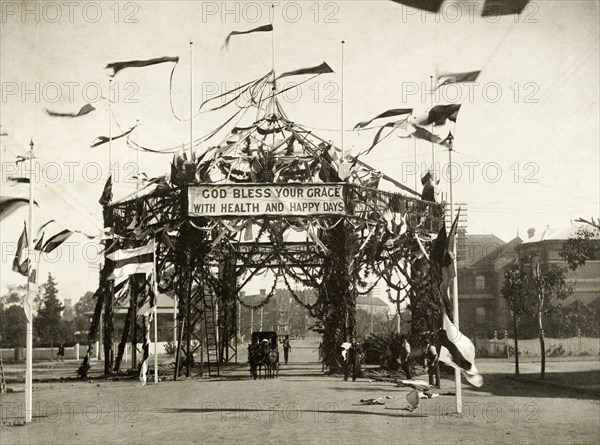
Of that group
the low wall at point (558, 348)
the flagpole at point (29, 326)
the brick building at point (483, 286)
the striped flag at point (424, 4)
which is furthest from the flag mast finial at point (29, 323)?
the brick building at point (483, 286)

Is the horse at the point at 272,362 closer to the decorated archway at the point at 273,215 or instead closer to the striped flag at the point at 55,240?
the decorated archway at the point at 273,215

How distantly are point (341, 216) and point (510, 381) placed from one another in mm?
9353

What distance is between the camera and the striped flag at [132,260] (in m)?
21.4

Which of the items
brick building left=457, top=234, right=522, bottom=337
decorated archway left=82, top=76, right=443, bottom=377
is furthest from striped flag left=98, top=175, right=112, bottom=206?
brick building left=457, top=234, right=522, bottom=337

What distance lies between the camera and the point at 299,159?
2411cm

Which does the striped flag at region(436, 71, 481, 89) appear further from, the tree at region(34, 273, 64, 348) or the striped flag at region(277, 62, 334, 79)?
the tree at region(34, 273, 64, 348)

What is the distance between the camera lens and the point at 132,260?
22.3m

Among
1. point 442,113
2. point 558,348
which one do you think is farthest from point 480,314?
point 442,113

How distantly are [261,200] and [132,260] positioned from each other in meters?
4.79

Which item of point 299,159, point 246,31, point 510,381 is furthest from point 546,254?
point 246,31

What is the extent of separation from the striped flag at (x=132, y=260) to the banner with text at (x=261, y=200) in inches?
87.9

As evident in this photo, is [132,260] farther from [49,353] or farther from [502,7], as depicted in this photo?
[49,353]

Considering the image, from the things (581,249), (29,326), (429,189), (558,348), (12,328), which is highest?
(429,189)

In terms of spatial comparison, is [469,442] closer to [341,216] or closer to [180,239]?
[341,216]
